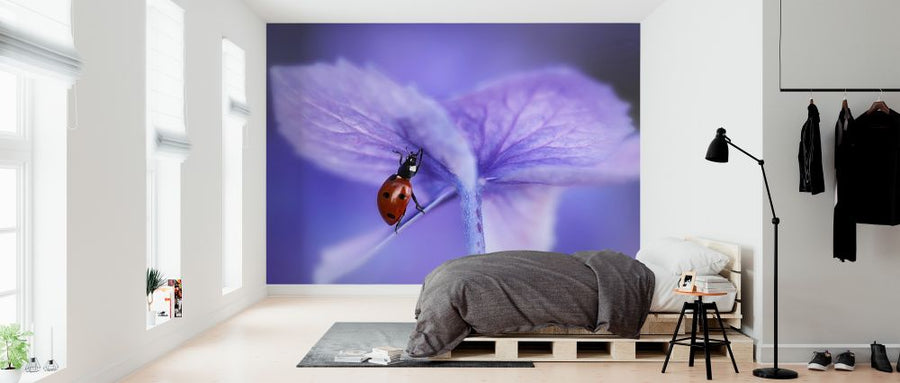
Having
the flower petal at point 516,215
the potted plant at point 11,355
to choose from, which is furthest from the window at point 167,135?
the flower petal at point 516,215

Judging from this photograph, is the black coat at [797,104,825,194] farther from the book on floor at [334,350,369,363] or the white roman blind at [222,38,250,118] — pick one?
the white roman blind at [222,38,250,118]

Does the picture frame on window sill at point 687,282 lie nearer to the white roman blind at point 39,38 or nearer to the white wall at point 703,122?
the white wall at point 703,122

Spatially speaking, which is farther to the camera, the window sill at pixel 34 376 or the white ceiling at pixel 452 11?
the white ceiling at pixel 452 11

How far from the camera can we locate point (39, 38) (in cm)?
355

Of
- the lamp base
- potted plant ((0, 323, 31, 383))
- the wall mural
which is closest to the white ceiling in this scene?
the wall mural

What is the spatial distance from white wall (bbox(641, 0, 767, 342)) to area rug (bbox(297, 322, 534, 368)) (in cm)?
181

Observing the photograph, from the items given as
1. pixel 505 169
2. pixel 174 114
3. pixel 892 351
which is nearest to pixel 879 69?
pixel 892 351

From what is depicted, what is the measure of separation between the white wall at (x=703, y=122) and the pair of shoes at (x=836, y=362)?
375 mm

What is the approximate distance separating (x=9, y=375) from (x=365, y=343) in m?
2.43

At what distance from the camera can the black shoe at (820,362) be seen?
15.5ft

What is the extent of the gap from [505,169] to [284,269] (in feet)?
8.24

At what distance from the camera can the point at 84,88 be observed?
4035 mm

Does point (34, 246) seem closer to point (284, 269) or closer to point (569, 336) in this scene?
point (569, 336)

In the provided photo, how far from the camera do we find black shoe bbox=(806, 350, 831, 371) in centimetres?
474
